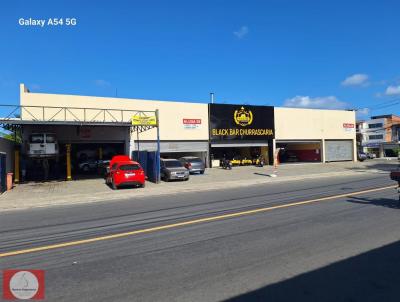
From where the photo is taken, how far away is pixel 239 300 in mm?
4469

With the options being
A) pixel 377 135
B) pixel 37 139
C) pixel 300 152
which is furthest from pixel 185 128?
pixel 377 135

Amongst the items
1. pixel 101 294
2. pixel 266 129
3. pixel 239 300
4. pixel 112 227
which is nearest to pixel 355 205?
pixel 112 227

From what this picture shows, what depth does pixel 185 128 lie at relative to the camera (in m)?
34.8

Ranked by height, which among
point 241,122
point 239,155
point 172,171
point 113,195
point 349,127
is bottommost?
point 113,195

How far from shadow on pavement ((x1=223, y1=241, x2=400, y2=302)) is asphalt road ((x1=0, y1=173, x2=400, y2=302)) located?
0.01 m

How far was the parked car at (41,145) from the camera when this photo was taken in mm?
24922

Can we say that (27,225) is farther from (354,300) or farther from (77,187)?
(77,187)

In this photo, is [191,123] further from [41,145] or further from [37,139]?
[37,139]

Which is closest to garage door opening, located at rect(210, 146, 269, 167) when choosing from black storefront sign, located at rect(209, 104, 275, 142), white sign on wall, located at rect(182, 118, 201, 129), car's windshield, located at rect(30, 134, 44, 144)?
black storefront sign, located at rect(209, 104, 275, 142)

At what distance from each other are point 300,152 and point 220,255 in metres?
42.8

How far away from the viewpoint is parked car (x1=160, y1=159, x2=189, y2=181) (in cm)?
2502

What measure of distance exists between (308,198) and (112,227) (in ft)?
26.0

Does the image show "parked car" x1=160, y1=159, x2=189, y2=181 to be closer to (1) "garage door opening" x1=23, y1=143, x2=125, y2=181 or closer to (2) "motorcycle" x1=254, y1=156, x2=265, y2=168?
(1) "garage door opening" x1=23, y1=143, x2=125, y2=181
